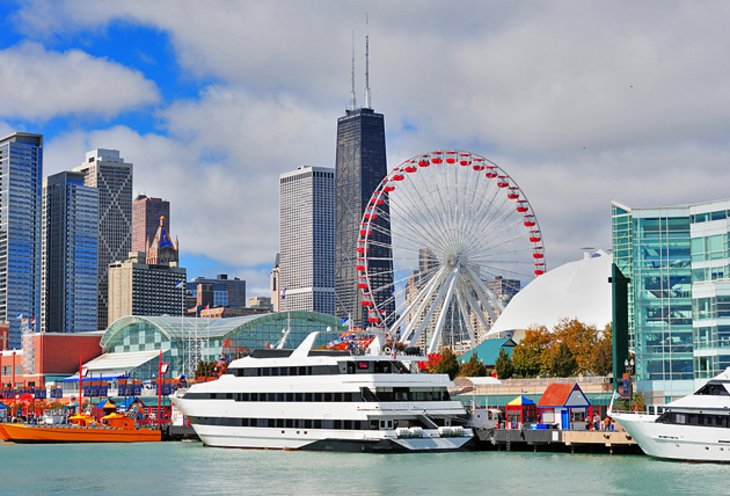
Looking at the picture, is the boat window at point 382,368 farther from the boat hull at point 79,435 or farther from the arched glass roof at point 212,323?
the arched glass roof at point 212,323

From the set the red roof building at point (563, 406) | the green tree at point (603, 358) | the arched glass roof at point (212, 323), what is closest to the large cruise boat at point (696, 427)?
the red roof building at point (563, 406)

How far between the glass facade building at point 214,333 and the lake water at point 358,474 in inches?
3630

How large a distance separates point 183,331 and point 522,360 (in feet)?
227

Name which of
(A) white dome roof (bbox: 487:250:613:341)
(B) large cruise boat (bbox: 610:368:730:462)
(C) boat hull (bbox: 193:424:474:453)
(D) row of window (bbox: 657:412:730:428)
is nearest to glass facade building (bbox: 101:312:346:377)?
(A) white dome roof (bbox: 487:250:613:341)

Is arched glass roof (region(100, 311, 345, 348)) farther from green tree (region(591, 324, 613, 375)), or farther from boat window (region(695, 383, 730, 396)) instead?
boat window (region(695, 383, 730, 396))

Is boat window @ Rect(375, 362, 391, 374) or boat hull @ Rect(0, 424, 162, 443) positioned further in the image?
boat hull @ Rect(0, 424, 162, 443)

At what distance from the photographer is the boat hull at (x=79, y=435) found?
100.0 m

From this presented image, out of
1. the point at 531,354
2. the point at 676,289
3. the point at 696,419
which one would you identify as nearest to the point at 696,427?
the point at 696,419

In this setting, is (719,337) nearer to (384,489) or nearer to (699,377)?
(699,377)

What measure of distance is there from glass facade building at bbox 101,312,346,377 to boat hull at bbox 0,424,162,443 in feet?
223

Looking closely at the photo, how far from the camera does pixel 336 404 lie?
75.5 m

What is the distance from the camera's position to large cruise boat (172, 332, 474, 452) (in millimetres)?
74375

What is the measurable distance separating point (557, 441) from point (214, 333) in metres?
105

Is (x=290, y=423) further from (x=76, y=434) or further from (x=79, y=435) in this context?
(x=76, y=434)
